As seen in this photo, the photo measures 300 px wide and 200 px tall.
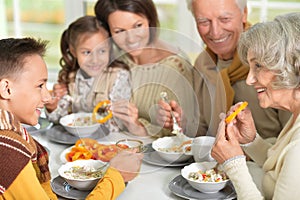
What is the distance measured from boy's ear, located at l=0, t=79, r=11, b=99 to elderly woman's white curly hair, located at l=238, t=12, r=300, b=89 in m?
0.63

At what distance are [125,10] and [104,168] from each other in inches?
29.2

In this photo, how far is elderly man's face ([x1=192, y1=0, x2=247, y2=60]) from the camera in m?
1.80

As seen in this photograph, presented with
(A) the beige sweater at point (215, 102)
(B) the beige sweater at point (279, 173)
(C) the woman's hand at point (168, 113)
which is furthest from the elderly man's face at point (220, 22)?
(B) the beige sweater at point (279, 173)

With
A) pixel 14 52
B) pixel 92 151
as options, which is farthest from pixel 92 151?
pixel 14 52

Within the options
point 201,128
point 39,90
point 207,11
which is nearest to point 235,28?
point 207,11

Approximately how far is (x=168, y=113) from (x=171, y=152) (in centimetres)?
15

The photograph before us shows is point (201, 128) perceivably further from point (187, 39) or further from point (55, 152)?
point (55, 152)

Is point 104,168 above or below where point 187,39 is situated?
below

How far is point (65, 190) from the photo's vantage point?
144 cm

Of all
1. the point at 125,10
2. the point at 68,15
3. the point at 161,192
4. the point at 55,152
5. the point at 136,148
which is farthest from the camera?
the point at 68,15

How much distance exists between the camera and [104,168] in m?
1.51

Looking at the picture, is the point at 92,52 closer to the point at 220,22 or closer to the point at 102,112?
the point at 102,112

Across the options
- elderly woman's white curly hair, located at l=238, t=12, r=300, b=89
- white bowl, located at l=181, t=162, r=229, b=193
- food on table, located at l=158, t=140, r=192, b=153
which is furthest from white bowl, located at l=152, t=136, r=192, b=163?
elderly woman's white curly hair, located at l=238, t=12, r=300, b=89

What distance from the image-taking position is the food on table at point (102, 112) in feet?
6.07
